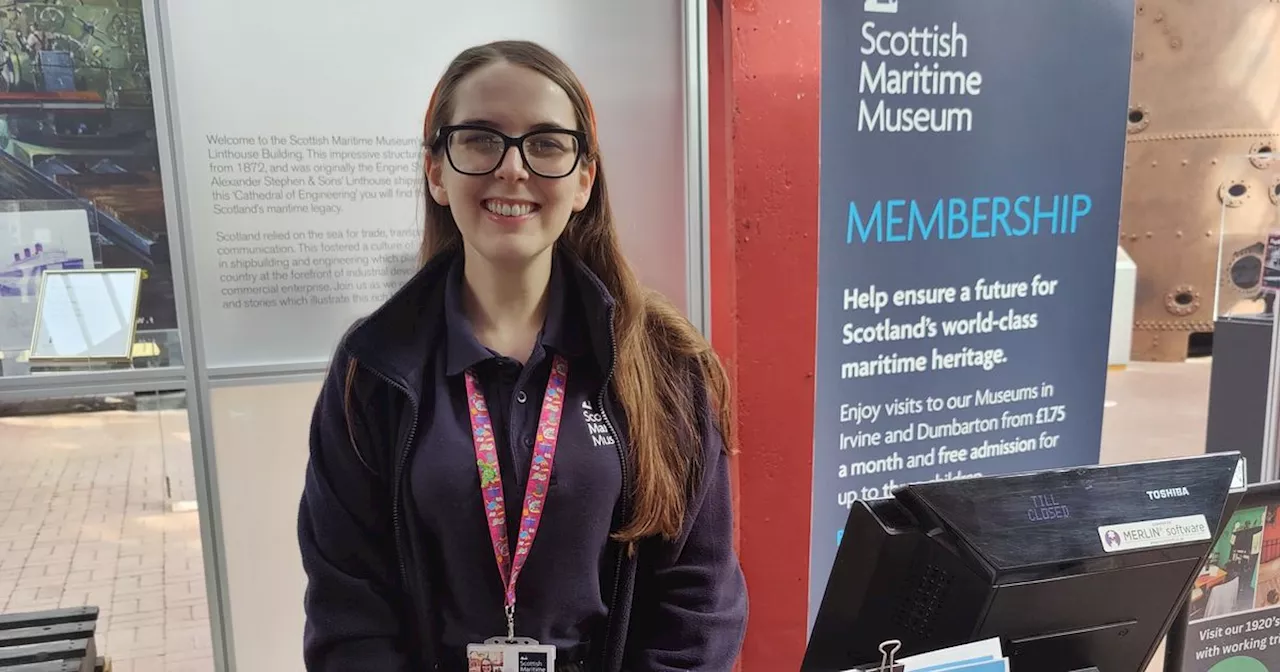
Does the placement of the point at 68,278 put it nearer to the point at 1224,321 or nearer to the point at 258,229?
the point at 258,229

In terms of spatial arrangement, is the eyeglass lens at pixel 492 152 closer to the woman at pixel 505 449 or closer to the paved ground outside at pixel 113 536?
the woman at pixel 505 449

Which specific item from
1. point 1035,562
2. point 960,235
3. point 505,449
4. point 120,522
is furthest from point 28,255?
point 120,522

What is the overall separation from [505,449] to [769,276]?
1.12m

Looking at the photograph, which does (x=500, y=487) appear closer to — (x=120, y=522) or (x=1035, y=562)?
(x=1035, y=562)

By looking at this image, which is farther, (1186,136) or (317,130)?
(1186,136)

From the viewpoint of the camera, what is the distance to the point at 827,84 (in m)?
2.08

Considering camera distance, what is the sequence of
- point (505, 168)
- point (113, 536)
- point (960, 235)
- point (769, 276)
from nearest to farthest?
point (505, 168) → point (769, 276) → point (960, 235) → point (113, 536)

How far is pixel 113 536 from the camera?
3.85 m

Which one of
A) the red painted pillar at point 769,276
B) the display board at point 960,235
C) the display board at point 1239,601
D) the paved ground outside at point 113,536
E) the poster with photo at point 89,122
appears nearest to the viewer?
the display board at point 1239,601

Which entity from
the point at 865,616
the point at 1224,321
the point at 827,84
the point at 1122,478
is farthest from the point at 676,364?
the point at 1224,321

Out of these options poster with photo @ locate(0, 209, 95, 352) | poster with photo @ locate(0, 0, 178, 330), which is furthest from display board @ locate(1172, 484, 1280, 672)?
poster with photo @ locate(0, 209, 95, 352)

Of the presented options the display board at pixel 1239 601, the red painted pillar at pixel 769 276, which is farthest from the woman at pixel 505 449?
the red painted pillar at pixel 769 276

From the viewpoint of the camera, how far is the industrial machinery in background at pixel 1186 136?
7598 millimetres

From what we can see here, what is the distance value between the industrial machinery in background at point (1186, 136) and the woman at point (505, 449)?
8.32m
